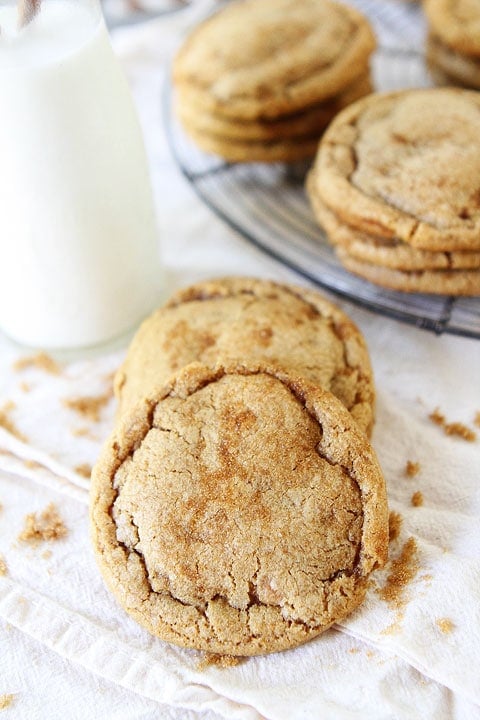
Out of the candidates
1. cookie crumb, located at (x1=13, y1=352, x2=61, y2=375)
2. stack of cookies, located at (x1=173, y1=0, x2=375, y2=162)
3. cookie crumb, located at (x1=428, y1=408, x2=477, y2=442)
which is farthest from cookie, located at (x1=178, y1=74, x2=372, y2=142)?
cookie crumb, located at (x1=428, y1=408, x2=477, y2=442)

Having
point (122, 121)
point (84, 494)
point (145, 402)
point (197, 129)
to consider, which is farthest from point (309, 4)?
point (84, 494)

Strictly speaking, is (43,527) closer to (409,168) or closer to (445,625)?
(445,625)

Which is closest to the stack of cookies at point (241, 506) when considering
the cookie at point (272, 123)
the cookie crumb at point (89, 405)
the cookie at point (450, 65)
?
the cookie crumb at point (89, 405)

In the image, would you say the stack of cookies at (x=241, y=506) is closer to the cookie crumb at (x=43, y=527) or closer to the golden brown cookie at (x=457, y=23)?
the cookie crumb at (x=43, y=527)

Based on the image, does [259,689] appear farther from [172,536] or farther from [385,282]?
[385,282]

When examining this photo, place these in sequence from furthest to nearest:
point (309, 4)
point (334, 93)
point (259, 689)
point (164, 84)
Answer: point (164, 84), point (309, 4), point (334, 93), point (259, 689)

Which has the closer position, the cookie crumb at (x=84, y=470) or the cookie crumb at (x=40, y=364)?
the cookie crumb at (x=84, y=470)

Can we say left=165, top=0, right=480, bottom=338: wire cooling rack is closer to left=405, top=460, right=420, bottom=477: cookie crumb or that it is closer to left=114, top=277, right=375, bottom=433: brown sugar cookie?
left=114, top=277, right=375, bottom=433: brown sugar cookie
